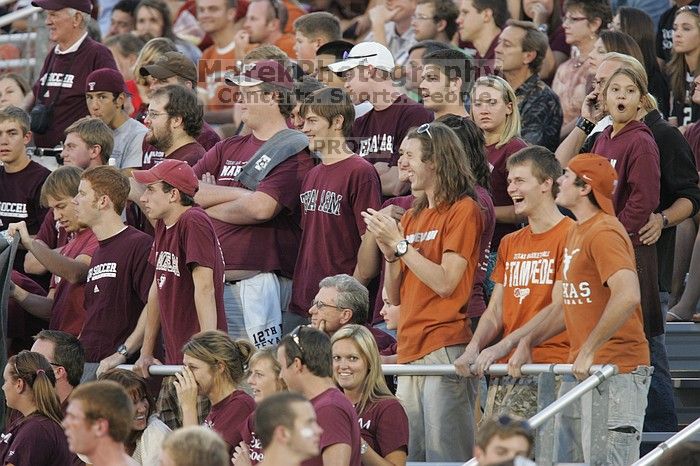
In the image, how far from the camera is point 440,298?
8555 mm

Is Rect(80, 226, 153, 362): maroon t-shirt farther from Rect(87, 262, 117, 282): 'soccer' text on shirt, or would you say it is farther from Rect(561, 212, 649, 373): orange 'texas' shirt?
Rect(561, 212, 649, 373): orange 'texas' shirt

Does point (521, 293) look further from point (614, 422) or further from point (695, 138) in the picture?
point (695, 138)

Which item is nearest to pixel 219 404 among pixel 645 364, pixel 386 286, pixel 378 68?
pixel 386 286

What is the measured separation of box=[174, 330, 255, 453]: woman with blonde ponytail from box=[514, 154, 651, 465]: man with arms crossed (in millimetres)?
1572

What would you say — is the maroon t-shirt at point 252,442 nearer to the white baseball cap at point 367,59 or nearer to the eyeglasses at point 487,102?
the eyeglasses at point 487,102

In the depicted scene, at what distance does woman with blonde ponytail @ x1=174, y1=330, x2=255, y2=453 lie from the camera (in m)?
8.29

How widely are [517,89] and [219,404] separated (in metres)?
4.09

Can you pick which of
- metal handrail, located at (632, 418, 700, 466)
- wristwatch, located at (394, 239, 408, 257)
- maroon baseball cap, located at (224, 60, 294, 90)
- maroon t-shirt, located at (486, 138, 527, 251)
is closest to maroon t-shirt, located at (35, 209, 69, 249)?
maroon baseball cap, located at (224, 60, 294, 90)

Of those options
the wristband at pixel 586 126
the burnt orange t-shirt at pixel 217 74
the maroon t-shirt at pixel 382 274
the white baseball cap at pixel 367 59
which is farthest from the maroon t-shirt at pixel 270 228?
the burnt orange t-shirt at pixel 217 74

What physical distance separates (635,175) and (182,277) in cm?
275

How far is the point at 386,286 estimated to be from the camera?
8805 millimetres

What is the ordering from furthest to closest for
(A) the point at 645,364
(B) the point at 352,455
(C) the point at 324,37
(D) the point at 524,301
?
(C) the point at 324,37, (D) the point at 524,301, (A) the point at 645,364, (B) the point at 352,455

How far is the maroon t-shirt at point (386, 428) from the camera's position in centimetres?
804

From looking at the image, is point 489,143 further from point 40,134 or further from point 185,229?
point 40,134
